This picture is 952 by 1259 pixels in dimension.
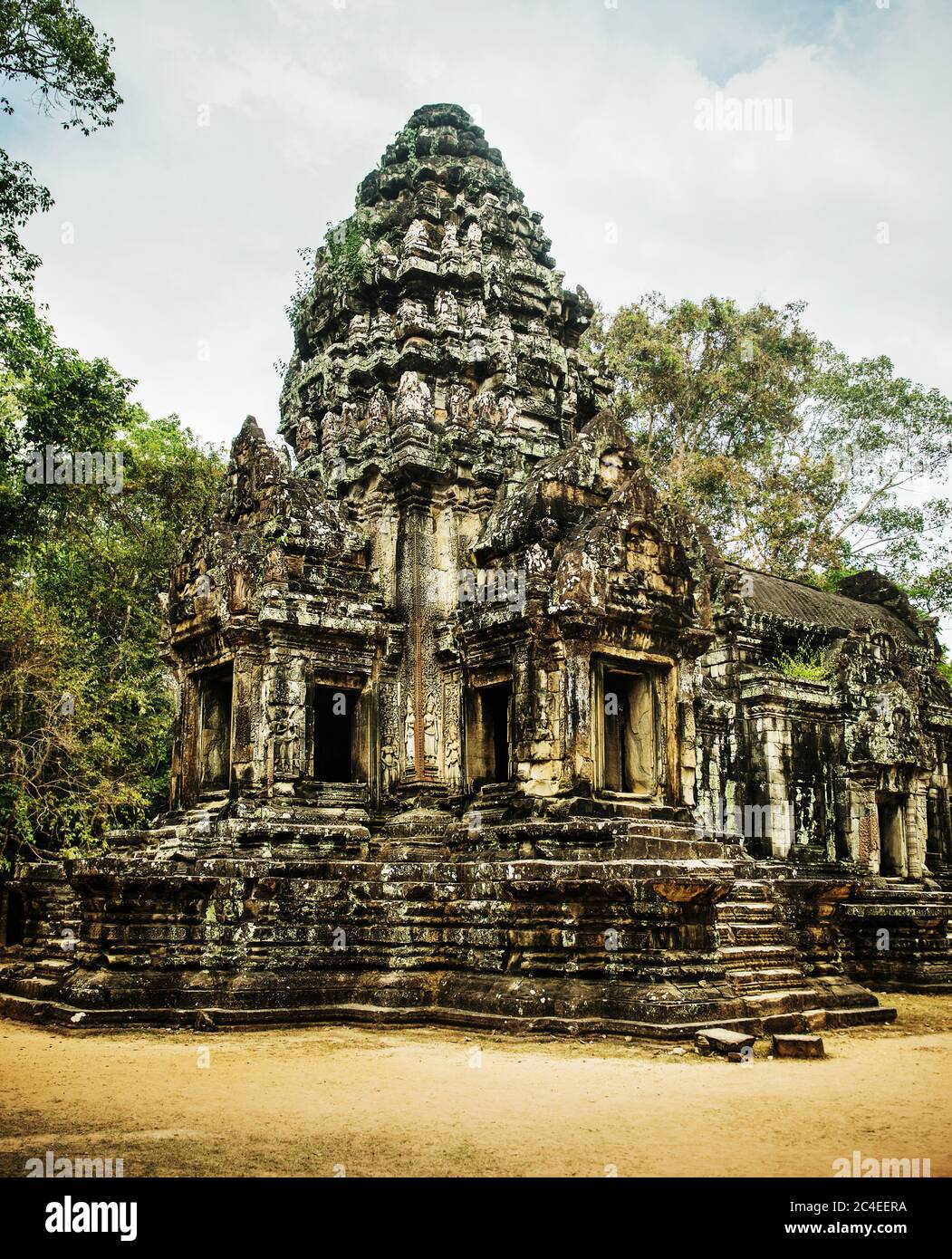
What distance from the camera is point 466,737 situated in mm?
13070

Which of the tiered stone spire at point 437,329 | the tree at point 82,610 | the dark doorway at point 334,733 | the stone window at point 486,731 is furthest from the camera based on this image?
the tree at point 82,610

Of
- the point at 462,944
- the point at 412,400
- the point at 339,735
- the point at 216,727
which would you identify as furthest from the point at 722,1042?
the point at 412,400

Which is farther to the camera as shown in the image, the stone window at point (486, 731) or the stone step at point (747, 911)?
the stone window at point (486, 731)

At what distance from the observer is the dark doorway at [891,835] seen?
18.2 m

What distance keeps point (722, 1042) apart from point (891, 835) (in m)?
10.9

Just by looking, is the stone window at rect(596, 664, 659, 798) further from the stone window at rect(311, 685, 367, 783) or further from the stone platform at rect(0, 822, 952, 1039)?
the stone window at rect(311, 685, 367, 783)

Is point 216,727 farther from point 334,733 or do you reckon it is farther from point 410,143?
point 410,143

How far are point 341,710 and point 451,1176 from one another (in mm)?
8624

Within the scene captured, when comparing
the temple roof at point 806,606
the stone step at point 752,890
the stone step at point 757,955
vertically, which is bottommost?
the stone step at point 757,955

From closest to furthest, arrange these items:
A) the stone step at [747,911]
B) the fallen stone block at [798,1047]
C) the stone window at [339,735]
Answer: the fallen stone block at [798,1047] → the stone step at [747,911] → the stone window at [339,735]

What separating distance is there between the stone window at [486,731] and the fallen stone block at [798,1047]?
4.62 metres

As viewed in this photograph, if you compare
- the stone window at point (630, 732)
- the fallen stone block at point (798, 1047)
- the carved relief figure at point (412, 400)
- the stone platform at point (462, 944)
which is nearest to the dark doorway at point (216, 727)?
the stone platform at point (462, 944)

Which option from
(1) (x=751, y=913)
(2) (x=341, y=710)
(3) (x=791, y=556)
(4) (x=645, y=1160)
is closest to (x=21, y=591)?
(2) (x=341, y=710)

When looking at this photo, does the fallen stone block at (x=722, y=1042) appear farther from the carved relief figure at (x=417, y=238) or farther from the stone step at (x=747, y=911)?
the carved relief figure at (x=417, y=238)
